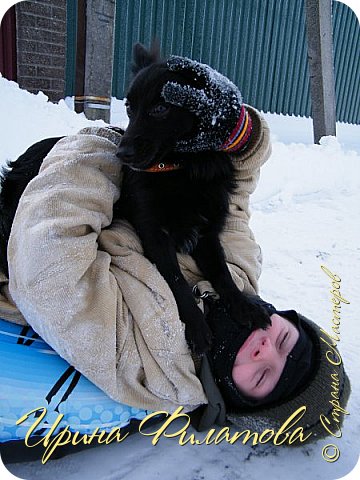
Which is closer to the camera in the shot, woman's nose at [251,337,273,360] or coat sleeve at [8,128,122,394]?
coat sleeve at [8,128,122,394]

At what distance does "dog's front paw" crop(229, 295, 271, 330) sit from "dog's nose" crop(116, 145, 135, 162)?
41 centimetres

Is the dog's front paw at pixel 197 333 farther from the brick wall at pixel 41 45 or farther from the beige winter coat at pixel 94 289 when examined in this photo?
the brick wall at pixel 41 45

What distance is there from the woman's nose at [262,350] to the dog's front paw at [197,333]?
112 millimetres

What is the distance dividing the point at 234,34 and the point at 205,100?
4.72 ft

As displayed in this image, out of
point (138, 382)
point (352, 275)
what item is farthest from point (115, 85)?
point (138, 382)

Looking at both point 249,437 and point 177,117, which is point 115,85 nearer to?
point 177,117

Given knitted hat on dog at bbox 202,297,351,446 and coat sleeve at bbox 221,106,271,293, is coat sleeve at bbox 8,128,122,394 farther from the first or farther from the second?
coat sleeve at bbox 221,106,271,293

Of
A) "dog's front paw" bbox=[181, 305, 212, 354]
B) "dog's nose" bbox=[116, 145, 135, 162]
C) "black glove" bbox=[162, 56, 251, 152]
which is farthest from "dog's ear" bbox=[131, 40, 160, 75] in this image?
"dog's front paw" bbox=[181, 305, 212, 354]

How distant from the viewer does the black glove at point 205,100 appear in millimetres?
856

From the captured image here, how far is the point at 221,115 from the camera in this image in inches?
34.6

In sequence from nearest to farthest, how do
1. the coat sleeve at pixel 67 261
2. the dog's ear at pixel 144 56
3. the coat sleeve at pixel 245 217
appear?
1. the coat sleeve at pixel 67 261
2. the dog's ear at pixel 144 56
3. the coat sleeve at pixel 245 217

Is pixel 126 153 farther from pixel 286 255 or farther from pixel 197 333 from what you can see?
pixel 286 255

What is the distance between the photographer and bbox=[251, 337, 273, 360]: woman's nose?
0.95 meters

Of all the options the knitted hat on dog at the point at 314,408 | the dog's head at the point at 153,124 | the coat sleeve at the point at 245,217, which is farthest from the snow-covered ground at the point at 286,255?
the dog's head at the point at 153,124
